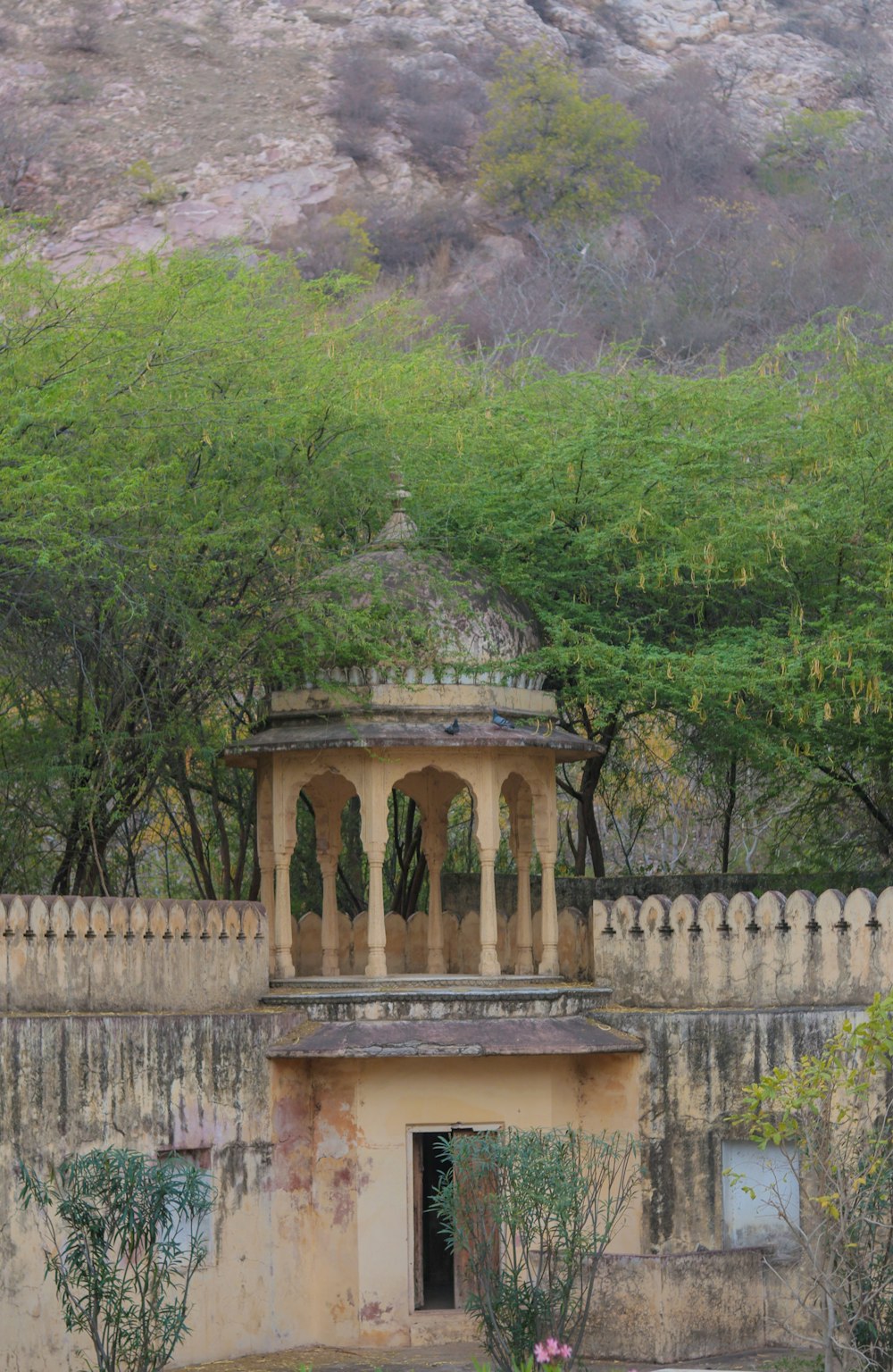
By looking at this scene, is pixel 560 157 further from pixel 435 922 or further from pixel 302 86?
pixel 435 922

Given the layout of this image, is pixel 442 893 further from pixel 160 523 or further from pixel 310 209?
pixel 310 209

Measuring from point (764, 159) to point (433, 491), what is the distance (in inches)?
1890

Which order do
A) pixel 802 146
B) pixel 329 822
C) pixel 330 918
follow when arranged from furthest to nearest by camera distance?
pixel 802 146 → pixel 329 822 → pixel 330 918

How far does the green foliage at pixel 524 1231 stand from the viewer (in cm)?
1166

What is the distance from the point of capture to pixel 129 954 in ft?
42.2

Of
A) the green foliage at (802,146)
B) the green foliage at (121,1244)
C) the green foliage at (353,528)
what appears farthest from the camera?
the green foliage at (802,146)

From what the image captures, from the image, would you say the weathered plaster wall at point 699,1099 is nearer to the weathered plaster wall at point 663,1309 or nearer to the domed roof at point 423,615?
the weathered plaster wall at point 663,1309

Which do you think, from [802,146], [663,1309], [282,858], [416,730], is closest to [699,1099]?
[663,1309]

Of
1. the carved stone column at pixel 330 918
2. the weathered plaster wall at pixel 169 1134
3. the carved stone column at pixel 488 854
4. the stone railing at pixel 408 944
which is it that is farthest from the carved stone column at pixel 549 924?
the weathered plaster wall at pixel 169 1134

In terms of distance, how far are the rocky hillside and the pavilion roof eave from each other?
127 ft

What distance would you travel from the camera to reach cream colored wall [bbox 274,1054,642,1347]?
13.7m

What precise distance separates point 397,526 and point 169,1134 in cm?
531

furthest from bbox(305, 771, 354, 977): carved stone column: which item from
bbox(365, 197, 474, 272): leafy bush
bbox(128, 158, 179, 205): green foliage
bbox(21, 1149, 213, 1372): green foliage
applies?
bbox(128, 158, 179, 205): green foliage

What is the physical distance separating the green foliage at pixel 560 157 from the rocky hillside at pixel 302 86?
2645 mm
